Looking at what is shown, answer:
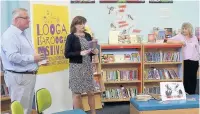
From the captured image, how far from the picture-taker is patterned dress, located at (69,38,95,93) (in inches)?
170

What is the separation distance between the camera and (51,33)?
14.5 ft

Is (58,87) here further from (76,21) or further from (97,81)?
(97,81)

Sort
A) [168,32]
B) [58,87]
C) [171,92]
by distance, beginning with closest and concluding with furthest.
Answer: [171,92] < [58,87] < [168,32]

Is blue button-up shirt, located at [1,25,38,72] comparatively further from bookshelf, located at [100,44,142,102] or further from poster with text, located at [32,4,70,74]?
bookshelf, located at [100,44,142,102]

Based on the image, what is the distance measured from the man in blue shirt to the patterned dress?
0.88 m

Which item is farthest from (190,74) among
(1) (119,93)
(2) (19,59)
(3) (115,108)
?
(2) (19,59)

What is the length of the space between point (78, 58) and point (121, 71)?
1.80m

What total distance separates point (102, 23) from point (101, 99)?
5.24 feet

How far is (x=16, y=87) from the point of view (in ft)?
11.3

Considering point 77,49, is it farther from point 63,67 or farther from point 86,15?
point 86,15

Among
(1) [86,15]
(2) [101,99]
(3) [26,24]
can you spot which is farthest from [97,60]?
(3) [26,24]

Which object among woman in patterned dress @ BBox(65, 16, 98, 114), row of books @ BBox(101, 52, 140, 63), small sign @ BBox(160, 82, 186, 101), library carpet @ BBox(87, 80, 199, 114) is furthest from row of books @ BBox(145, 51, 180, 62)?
woman in patterned dress @ BBox(65, 16, 98, 114)

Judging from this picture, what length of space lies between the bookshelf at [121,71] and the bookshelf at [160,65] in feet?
0.52

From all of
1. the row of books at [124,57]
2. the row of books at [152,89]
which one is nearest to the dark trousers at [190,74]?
the row of books at [152,89]
